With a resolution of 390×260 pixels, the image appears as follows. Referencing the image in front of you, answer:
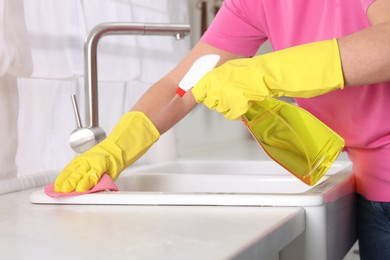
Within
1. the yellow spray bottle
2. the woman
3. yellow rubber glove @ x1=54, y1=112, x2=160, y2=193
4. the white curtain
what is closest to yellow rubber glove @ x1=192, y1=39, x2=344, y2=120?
the woman

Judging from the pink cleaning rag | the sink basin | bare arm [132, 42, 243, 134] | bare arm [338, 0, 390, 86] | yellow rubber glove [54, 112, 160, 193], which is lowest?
the sink basin

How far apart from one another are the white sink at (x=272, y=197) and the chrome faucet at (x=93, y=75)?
124mm

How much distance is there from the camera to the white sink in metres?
0.94

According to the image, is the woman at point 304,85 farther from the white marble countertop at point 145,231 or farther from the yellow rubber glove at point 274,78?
the white marble countertop at point 145,231

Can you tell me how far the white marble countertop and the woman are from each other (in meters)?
0.14

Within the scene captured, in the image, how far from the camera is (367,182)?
1.24 meters

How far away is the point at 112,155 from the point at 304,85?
1.31 ft

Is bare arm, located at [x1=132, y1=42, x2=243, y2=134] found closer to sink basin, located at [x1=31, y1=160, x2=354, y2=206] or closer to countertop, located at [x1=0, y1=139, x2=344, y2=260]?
sink basin, located at [x1=31, y1=160, x2=354, y2=206]

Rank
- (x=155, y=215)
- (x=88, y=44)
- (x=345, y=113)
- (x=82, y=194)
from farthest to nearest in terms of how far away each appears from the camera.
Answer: (x=88, y=44), (x=345, y=113), (x=82, y=194), (x=155, y=215)

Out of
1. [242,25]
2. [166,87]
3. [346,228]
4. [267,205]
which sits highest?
[242,25]

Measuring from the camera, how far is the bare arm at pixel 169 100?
4.17ft

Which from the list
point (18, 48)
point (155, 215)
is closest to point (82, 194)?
point (155, 215)

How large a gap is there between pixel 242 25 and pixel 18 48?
A: 0.44m

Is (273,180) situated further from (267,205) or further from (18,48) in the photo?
(18,48)
